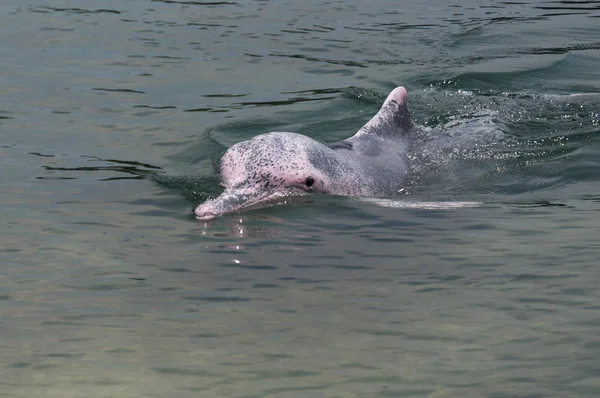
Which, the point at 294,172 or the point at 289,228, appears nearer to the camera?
the point at 289,228

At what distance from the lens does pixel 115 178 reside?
10.7m

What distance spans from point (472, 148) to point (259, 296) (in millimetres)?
5028

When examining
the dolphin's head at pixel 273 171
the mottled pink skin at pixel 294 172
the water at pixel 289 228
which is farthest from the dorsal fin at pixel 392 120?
the dolphin's head at pixel 273 171

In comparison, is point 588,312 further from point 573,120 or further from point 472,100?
point 472,100

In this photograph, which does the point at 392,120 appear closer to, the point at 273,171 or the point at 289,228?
the point at 273,171

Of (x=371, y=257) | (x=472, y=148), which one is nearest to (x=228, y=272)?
(x=371, y=257)

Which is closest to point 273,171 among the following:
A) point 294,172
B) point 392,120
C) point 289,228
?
point 294,172

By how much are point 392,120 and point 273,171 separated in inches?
89.2

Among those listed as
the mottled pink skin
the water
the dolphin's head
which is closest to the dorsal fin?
the water

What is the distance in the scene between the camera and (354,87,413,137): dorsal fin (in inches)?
446

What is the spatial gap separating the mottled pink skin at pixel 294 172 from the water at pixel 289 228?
24 centimetres

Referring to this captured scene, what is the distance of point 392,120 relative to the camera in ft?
37.8

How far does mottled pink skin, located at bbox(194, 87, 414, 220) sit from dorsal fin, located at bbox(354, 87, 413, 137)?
0.60 m

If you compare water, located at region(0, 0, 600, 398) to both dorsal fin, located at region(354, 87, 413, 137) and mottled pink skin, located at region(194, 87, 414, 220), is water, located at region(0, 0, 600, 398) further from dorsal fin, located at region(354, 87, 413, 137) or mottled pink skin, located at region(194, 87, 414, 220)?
dorsal fin, located at region(354, 87, 413, 137)
